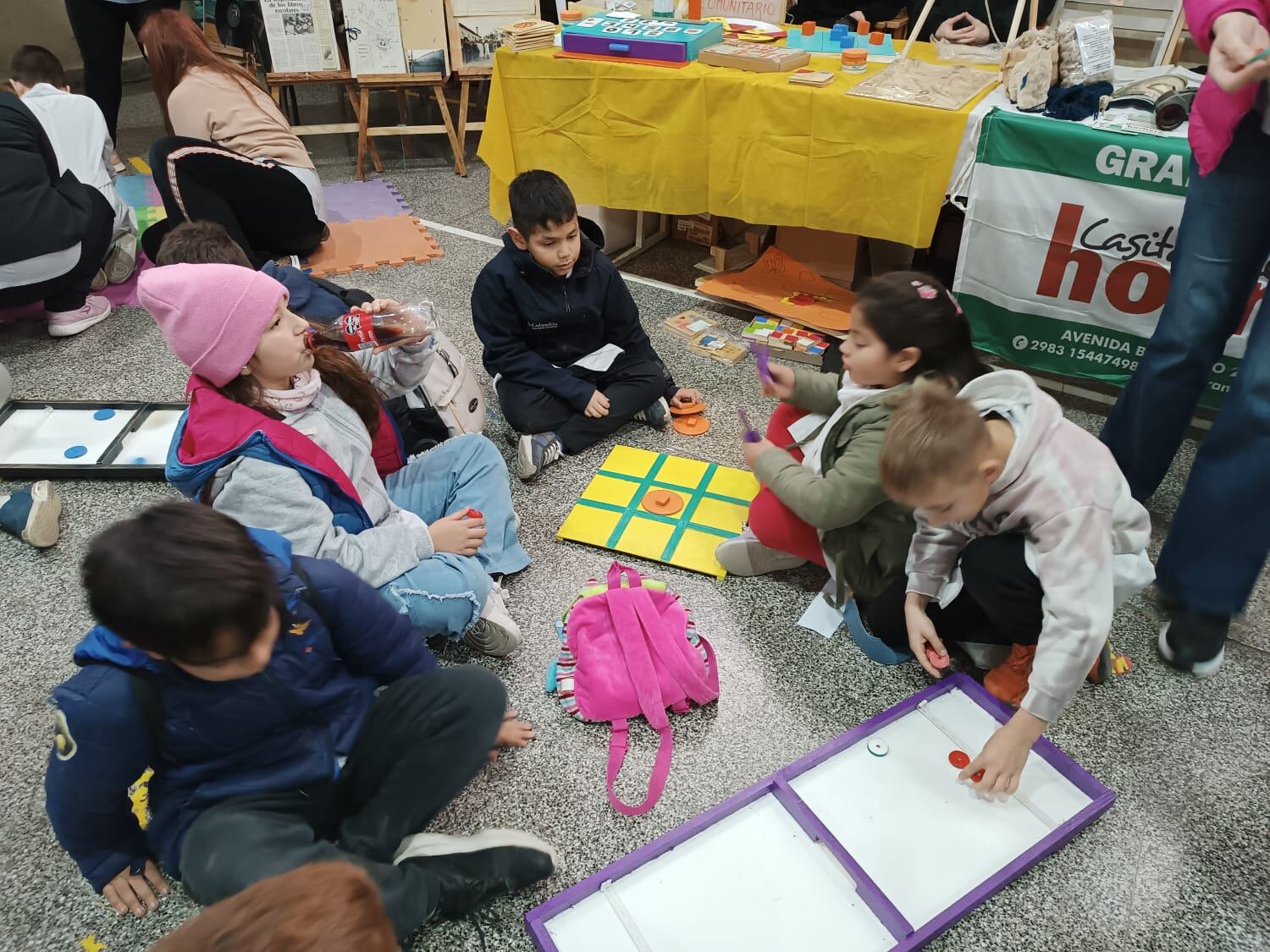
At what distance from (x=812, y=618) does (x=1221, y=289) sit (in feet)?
2.96

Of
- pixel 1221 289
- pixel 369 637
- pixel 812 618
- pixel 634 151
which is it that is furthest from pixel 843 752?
pixel 634 151

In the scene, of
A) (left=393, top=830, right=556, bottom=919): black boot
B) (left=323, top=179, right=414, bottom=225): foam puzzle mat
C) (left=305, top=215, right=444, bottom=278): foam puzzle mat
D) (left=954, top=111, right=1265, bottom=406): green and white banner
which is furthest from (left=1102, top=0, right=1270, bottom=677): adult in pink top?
(left=323, top=179, right=414, bottom=225): foam puzzle mat

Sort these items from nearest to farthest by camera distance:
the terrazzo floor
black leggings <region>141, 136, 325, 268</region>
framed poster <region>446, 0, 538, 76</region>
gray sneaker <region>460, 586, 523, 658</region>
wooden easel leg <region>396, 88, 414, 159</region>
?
the terrazzo floor → gray sneaker <region>460, 586, 523, 658</region> → black leggings <region>141, 136, 325, 268</region> → framed poster <region>446, 0, 538, 76</region> → wooden easel leg <region>396, 88, 414, 159</region>

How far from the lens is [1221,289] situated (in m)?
1.44

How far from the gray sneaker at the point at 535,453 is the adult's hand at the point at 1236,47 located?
4.56 feet

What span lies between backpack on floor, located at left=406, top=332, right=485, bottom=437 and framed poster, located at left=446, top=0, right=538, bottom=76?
2.08 meters

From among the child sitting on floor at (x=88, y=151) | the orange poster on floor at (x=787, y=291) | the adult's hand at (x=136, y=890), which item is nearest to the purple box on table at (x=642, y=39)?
the orange poster on floor at (x=787, y=291)

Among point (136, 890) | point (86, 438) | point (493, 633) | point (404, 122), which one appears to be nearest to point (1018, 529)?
point (493, 633)

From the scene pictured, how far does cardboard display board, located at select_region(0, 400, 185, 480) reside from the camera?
1.94 meters

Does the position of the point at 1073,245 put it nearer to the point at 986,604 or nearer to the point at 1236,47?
the point at 1236,47

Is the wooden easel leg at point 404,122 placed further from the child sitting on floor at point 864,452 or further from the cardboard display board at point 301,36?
the child sitting on floor at point 864,452

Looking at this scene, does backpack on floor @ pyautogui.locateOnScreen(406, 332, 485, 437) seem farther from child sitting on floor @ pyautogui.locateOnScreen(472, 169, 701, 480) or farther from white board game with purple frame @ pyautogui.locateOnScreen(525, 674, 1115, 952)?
white board game with purple frame @ pyautogui.locateOnScreen(525, 674, 1115, 952)

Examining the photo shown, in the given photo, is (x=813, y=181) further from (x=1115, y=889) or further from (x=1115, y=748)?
(x=1115, y=889)

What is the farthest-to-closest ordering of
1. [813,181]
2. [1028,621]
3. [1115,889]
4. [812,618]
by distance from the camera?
[813,181] → [812,618] → [1028,621] → [1115,889]
